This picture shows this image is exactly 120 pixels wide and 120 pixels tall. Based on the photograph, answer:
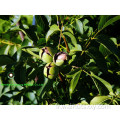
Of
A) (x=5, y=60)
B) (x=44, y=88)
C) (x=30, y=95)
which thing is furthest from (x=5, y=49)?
(x=44, y=88)

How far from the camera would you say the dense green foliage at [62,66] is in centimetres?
94

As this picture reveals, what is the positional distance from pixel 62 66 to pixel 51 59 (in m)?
0.09

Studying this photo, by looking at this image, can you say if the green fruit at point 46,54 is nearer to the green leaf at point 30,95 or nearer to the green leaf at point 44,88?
the green leaf at point 44,88

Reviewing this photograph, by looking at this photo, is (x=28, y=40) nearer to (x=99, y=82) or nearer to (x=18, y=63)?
(x=18, y=63)

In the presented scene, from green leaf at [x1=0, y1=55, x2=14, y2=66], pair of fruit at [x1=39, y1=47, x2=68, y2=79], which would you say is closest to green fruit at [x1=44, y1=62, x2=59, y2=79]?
pair of fruit at [x1=39, y1=47, x2=68, y2=79]

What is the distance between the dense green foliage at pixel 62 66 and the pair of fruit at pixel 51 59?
0.22 ft

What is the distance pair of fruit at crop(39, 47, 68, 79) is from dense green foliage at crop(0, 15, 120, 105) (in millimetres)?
66

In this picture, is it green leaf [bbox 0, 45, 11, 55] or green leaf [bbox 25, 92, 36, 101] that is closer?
green leaf [bbox 25, 92, 36, 101]

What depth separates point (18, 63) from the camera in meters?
0.98

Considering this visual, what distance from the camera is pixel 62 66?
997 millimetres

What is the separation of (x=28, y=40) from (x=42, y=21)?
0.21 metres

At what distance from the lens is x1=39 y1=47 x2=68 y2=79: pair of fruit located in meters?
0.93

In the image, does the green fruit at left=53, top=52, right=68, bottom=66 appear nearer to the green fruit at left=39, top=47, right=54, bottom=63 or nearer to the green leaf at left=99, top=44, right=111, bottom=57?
the green fruit at left=39, top=47, right=54, bottom=63
